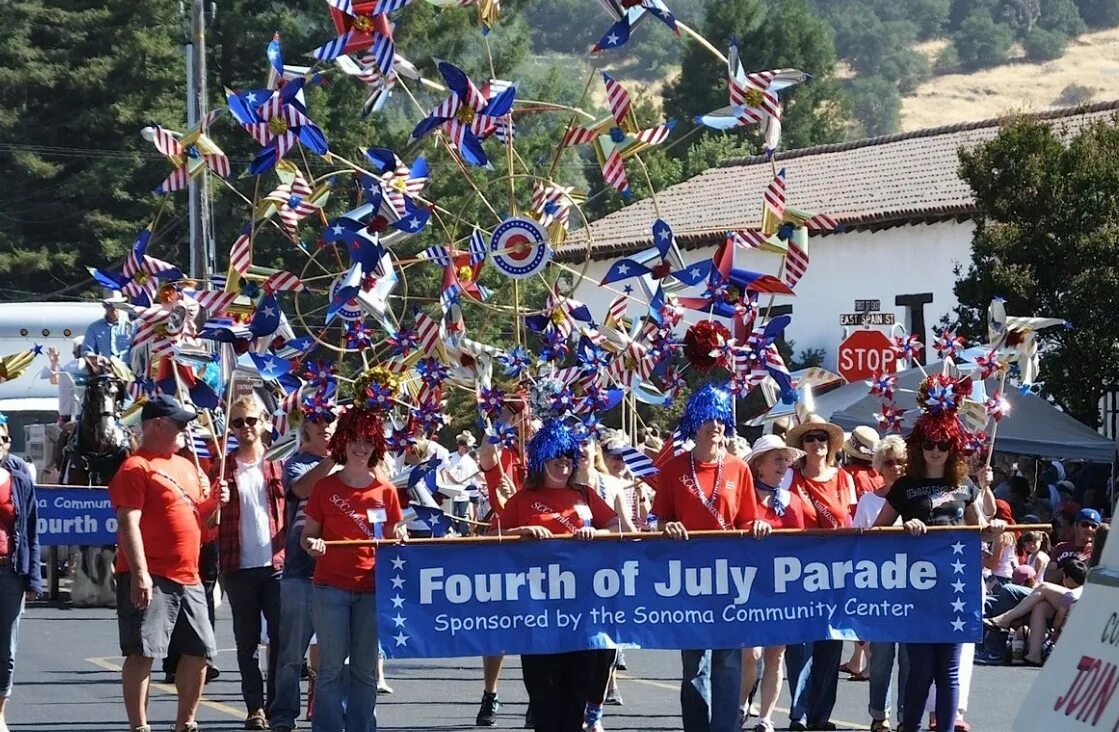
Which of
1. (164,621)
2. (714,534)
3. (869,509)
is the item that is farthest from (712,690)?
(164,621)

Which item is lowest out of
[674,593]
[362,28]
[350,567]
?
[674,593]

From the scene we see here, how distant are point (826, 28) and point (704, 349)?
74647mm

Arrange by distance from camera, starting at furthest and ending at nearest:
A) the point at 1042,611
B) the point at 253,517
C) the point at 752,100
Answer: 1. the point at 1042,611
2. the point at 752,100
3. the point at 253,517

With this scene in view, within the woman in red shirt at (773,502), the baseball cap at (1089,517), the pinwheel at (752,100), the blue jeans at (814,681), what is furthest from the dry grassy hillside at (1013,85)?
the woman in red shirt at (773,502)

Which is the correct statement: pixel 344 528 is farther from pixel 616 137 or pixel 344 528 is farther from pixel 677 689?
pixel 677 689

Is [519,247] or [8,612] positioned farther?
[519,247]

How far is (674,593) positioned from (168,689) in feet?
15.7

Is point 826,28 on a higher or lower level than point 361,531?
higher

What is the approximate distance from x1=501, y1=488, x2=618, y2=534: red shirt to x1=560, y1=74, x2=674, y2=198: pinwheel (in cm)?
273

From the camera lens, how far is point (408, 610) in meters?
8.92

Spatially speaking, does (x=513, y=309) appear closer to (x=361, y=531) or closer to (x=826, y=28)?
(x=361, y=531)

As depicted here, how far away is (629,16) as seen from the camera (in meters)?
10.5

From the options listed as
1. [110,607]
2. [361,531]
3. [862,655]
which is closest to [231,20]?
[110,607]

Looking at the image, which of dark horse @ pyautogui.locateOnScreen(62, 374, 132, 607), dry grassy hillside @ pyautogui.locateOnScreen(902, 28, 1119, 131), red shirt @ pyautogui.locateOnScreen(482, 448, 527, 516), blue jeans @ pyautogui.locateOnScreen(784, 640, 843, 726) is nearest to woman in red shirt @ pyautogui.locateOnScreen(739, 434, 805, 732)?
blue jeans @ pyautogui.locateOnScreen(784, 640, 843, 726)
